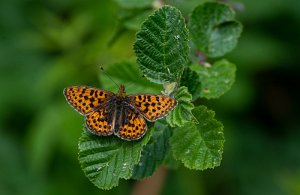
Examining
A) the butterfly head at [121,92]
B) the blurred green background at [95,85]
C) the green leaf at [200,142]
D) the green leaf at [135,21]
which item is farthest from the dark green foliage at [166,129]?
the blurred green background at [95,85]

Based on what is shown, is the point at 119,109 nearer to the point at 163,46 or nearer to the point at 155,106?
the point at 155,106

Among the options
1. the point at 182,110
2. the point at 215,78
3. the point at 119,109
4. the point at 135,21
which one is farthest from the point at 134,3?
the point at 182,110

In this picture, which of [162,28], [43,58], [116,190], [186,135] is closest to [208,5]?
[162,28]

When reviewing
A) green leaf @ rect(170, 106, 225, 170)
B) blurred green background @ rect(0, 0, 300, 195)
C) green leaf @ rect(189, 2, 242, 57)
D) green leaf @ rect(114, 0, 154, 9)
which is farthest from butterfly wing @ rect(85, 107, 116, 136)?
blurred green background @ rect(0, 0, 300, 195)

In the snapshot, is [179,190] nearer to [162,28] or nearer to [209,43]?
[209,43]

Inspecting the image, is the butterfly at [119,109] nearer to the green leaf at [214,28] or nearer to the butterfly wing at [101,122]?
the butterfly wing at [101,122]

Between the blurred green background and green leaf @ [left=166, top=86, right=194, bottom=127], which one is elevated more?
green leaf @ [left=166, top=86, right=194, bottom=127]

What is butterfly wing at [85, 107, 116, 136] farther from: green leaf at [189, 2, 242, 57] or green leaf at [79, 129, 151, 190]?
green leaf at [189, 2, 242, 57]
